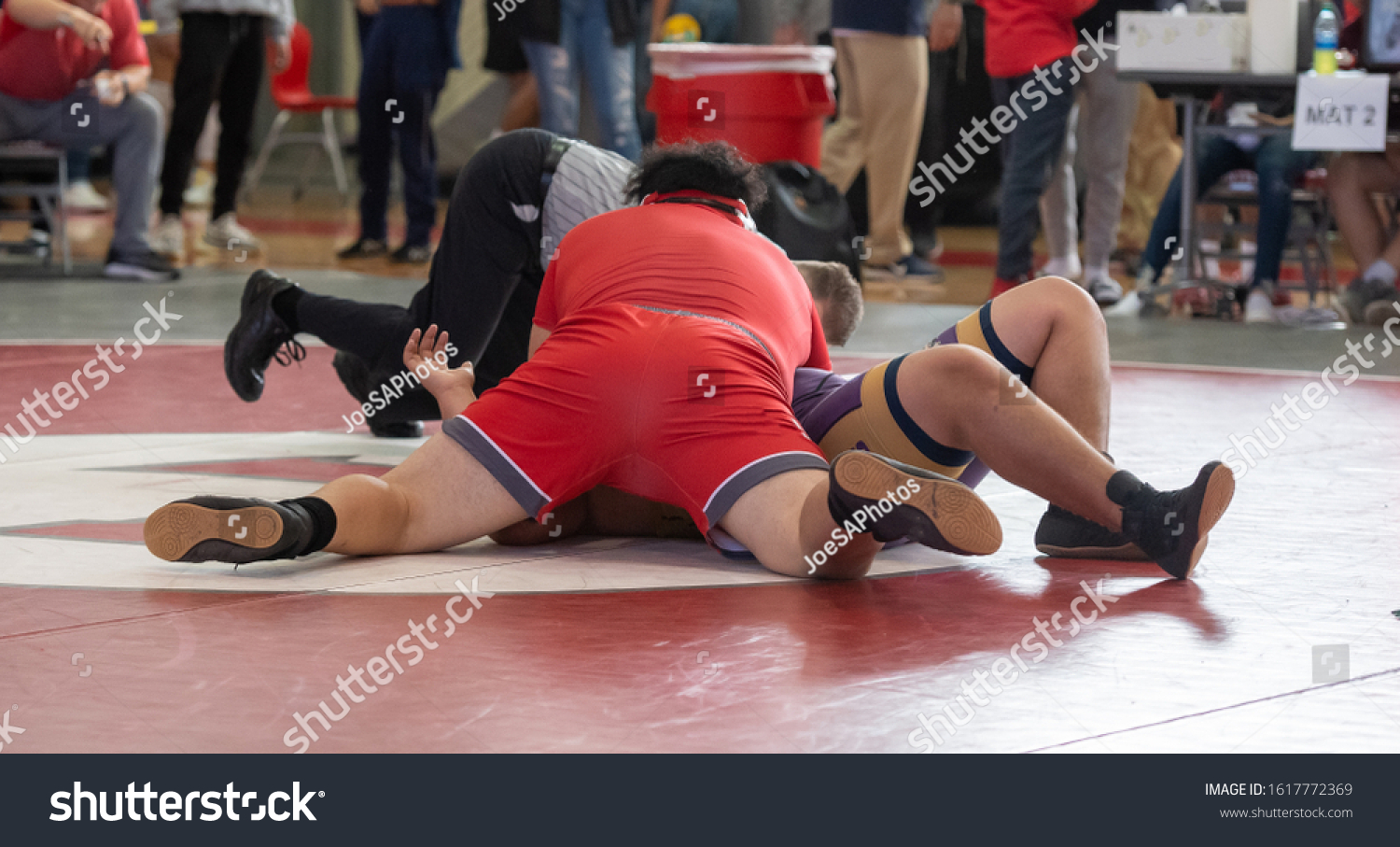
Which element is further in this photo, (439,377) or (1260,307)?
(1260,307)

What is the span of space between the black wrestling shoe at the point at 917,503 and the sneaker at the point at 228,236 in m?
5.81

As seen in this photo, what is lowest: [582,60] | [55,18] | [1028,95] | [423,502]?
[423,502]

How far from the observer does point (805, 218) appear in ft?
17.7

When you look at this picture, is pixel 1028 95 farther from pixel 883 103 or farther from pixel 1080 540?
pixel 1080 540

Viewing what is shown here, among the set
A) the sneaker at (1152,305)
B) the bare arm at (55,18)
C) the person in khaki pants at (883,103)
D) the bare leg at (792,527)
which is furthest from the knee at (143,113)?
the bare leg at (792,527)

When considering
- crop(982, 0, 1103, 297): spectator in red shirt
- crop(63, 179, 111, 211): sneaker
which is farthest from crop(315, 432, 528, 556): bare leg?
crop(63, 179, 111, 211): sneaker

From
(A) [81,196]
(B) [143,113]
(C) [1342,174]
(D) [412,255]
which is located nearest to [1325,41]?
(C) [1342,174]

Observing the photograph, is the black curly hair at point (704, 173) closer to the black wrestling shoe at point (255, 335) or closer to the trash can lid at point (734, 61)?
the black wrestling shoe at point (255, 335)

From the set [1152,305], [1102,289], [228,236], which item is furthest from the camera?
[228,236]

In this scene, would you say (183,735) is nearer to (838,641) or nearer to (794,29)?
(838,641)

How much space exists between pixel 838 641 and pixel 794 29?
237 inches

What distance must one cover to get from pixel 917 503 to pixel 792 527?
0.29m
